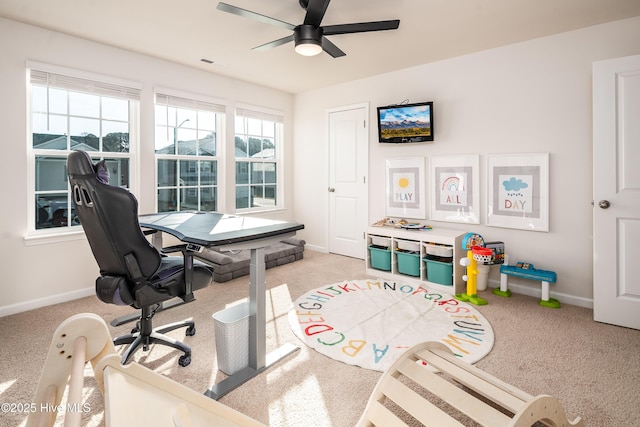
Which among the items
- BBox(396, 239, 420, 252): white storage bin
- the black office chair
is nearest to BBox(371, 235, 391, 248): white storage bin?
BBox(396, 239, 420, 252): white storage bin

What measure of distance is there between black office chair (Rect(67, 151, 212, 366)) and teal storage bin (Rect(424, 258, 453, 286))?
2391 mm

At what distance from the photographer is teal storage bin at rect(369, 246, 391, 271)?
12.8ft

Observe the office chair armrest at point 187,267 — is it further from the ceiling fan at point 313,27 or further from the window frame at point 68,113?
the window frame at point 68,113

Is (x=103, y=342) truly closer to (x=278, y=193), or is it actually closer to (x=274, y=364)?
(x=274, y=364)

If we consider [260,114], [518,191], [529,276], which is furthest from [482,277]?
[260,114]

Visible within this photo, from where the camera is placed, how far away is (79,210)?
1881 mm

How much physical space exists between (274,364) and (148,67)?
11.4 feet

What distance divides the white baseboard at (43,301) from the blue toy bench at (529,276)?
4.16 metres

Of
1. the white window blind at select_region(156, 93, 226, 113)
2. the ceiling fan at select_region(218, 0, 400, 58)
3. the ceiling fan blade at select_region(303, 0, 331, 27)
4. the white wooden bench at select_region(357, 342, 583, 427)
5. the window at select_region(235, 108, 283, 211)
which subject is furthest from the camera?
the window at select_region(235, 108, 283, 211)

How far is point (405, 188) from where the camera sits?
14.1 ft

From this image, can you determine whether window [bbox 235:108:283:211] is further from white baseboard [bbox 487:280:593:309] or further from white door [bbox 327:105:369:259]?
white baseboard [bbox 487:280:593:309]

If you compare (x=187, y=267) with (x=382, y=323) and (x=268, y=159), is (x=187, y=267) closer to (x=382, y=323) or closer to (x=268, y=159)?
(x=382, y=323)

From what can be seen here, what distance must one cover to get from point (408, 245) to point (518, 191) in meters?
1.24

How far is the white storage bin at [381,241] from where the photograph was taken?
12.8 feet
